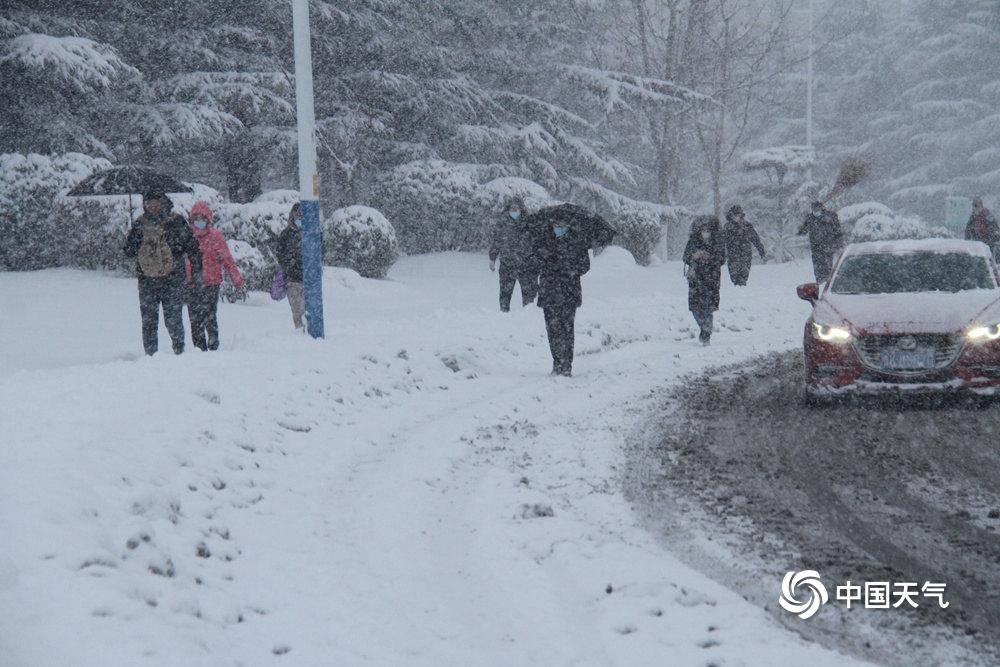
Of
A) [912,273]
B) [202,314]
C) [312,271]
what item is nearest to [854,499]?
[912,273]

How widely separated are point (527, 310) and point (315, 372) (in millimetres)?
6339

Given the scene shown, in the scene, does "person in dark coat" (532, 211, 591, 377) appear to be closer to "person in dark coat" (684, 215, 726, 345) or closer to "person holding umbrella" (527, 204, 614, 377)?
"person holding umbrella" (527, 204, 614, 377)

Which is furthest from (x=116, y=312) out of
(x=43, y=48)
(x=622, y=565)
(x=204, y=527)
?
(x=622, y=565)

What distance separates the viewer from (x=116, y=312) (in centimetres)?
1744

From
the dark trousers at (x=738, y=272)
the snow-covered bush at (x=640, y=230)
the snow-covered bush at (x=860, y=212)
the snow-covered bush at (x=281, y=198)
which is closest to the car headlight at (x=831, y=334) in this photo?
the dark trousers at (x=738, y=272)

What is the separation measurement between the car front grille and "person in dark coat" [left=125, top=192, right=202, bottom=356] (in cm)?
729

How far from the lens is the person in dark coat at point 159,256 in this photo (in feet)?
36.0

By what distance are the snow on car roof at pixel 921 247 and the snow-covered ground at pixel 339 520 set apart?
2.58m

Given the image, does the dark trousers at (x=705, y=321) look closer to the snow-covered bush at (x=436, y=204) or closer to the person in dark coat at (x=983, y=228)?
the person in dark coat at (x=983, y=228)

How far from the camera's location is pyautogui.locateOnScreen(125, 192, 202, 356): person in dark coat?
11.0m

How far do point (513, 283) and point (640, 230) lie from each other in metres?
15.8

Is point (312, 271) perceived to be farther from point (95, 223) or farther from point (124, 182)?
point (95, 223)

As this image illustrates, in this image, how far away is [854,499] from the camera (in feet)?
21.7

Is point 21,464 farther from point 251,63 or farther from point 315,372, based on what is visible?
point 251,63
